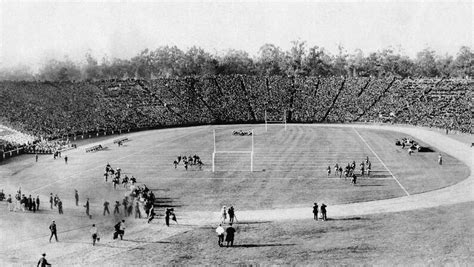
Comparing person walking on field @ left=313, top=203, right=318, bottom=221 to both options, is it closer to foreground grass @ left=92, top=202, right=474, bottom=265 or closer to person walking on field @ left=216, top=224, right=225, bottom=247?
foreground grass @ left=92, top=202, right=474, bottom=265

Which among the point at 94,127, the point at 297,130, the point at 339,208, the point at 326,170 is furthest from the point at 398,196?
the point at 94,127

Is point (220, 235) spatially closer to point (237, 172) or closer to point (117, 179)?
point (117, 179)

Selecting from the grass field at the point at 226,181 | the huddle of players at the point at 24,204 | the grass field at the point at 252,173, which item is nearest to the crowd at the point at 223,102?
the grass field at the point at 226,181

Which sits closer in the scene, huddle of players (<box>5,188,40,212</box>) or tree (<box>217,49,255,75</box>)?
huddle of players (<box>5,188,40,212</box>)

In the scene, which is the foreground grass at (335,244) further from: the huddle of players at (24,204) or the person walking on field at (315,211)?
the huddle of players at (24,204)

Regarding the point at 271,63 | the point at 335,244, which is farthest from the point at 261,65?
the point at 335,244

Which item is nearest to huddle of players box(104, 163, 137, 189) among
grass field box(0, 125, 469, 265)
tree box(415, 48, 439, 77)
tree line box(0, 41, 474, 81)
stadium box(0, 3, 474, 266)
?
stadium box(0, 3, 474, 266)
